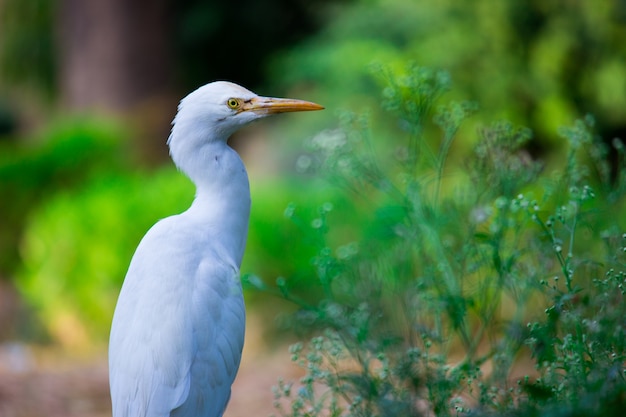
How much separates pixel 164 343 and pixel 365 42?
22.4 ft

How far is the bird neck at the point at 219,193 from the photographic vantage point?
3422 mm

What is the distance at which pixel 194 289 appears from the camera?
3.16 m

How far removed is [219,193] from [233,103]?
0.36m

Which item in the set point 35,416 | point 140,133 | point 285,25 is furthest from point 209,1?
point 35,416

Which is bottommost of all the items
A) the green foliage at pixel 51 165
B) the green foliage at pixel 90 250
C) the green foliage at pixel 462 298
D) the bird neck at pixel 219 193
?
the green foliage at pixel 462 298

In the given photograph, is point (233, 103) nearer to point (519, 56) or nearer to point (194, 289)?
point (194, 289)

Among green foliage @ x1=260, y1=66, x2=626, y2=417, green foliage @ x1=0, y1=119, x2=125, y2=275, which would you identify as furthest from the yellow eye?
green foliage @ x1=0, y1=119, x2=125, y2=275

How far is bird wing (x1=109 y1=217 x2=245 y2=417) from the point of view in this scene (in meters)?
3.04

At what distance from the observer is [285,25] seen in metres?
14.2

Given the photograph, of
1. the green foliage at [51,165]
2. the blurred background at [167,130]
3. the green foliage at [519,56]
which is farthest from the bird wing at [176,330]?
the green foliage at [51,165]

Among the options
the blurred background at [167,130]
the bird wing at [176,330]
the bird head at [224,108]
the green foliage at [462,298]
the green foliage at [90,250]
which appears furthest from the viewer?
the green foliage at [90,250]

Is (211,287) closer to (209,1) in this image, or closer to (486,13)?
(486,13)

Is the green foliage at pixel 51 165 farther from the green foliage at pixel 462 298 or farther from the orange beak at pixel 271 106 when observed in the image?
the orange beak at pixel 271 106

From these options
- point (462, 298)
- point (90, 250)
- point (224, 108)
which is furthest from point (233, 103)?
point (90, 250)
